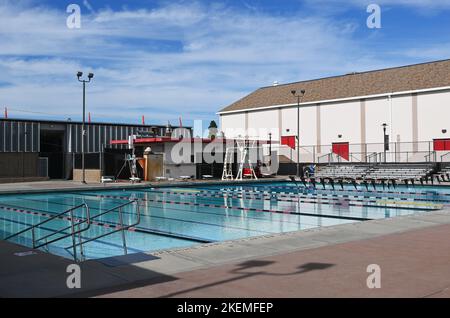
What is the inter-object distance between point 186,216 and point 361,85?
32.7 meters

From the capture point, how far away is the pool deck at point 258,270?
18.1ft

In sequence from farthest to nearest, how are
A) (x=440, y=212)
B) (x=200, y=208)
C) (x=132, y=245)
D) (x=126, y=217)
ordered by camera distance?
(x=200, y=208) < (x=126, y=217) < (x=440, y=212) < (x=132, y=245)

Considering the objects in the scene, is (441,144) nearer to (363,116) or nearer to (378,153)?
(378,153)

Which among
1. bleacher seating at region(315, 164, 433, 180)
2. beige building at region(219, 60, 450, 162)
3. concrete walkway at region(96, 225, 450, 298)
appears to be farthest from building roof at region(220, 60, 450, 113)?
concrete walkway at region(96, 225, 450, 298)

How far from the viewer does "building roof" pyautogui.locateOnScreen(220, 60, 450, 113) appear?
128 feet

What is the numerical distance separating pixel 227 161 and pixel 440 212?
77.2 feet

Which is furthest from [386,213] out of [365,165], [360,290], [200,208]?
[365,165]

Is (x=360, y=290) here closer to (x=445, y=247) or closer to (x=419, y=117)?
(x=445, y=247)

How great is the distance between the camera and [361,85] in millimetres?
43688

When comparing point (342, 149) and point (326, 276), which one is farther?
point (342, 149)

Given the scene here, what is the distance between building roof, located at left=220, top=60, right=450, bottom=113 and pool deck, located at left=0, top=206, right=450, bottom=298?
1264 inches

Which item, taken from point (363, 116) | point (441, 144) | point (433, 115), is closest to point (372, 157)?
point (363, 116)

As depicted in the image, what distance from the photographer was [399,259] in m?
7.32
